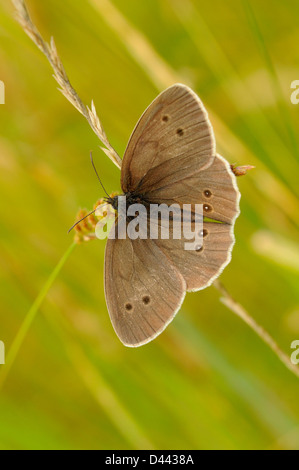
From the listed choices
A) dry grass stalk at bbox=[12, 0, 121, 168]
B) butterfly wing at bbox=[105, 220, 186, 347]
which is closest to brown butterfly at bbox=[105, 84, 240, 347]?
butterfly wing at bbox=[105, 220, 186, 347]

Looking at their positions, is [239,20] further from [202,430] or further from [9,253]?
[202,430]

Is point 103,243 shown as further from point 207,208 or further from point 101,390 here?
point 207,208

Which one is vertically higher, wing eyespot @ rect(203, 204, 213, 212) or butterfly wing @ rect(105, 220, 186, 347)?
wing eyespot @ rect(203, 204, 213, 212)

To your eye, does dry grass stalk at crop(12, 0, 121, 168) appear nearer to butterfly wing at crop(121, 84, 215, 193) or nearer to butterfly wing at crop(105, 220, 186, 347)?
butterfly wing at crop(121, 84, 215, 193)

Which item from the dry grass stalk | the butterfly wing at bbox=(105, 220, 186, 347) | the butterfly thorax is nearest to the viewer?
the dry grass stalk

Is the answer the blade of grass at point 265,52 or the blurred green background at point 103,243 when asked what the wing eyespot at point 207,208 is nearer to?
the blurred green background at point 103,243

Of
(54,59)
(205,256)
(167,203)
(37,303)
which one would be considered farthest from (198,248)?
(54,59)
